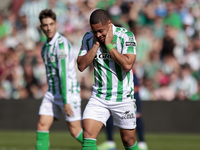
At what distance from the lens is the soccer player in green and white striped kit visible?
5473mm

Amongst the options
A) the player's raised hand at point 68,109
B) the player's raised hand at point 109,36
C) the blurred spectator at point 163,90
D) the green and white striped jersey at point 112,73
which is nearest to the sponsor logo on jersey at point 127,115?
the green and white striped jersey at point 112,73

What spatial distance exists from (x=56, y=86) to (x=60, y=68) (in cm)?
38

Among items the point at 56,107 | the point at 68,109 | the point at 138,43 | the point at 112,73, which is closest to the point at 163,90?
the point at 138,43

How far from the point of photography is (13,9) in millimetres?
15227

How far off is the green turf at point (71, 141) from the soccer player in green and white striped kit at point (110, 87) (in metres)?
4.05

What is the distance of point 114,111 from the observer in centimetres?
570

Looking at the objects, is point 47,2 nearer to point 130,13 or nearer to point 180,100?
point 130,13

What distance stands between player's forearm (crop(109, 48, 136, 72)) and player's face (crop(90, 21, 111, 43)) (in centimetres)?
22

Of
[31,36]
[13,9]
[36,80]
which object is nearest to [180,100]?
[36,80]

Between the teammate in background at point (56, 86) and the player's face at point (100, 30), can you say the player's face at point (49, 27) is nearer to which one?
the teammate in background at point (56, 86)

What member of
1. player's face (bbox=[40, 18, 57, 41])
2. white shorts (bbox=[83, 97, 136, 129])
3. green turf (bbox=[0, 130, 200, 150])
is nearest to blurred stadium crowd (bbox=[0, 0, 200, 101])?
green turf (bbox=[0, 130, 200, 150])

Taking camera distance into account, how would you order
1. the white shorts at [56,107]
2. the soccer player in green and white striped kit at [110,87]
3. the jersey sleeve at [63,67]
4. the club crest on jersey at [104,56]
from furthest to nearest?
1. the white shorts at [56,107]
2. the jersey sleeve at [63,67]
3. the club crest on jersey at [104,56]
4. the soccer player in green and white striped kit at [110,87]

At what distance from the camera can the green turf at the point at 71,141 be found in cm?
981

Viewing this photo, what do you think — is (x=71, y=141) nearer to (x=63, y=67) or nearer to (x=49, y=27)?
(x=63, y=67)
